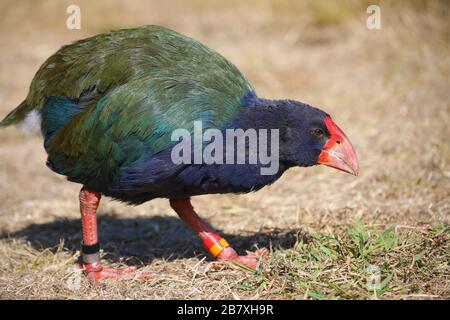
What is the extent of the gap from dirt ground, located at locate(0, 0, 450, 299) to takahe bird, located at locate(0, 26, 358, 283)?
394mm

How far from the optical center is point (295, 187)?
518 centimetres

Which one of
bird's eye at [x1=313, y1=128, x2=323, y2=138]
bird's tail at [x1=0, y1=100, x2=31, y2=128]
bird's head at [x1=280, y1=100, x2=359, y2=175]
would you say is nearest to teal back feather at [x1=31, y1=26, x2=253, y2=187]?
bird's tail at [x1=0, y1=100, x2=31, y2=128]

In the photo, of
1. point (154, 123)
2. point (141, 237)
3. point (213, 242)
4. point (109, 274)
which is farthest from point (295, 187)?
point (154, 123)

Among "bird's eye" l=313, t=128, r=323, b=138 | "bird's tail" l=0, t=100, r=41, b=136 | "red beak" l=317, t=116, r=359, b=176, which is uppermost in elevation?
"bird's tail" l=0, t=100, r=41, b=136

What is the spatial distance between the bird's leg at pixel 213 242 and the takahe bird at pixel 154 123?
0.02m

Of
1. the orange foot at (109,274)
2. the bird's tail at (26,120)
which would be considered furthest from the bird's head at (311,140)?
the bird's tail at (26,120)

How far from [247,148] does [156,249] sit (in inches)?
51.5

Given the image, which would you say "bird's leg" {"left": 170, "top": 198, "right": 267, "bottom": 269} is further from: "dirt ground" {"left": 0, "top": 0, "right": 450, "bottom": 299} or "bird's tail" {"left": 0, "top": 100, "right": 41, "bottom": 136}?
"bird's tail" {"left": 0, "top": 100, "right": 41, "bottom": 136}

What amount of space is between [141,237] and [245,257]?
1.03 m

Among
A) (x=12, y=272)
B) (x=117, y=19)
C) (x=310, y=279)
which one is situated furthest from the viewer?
(x=117, y=19)

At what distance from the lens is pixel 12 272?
3.92 meters

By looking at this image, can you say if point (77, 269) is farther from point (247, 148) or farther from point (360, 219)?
point (360, 219)

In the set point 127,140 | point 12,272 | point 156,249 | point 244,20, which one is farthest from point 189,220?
point 244,20

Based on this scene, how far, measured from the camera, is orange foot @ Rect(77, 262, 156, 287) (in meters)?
3.60
